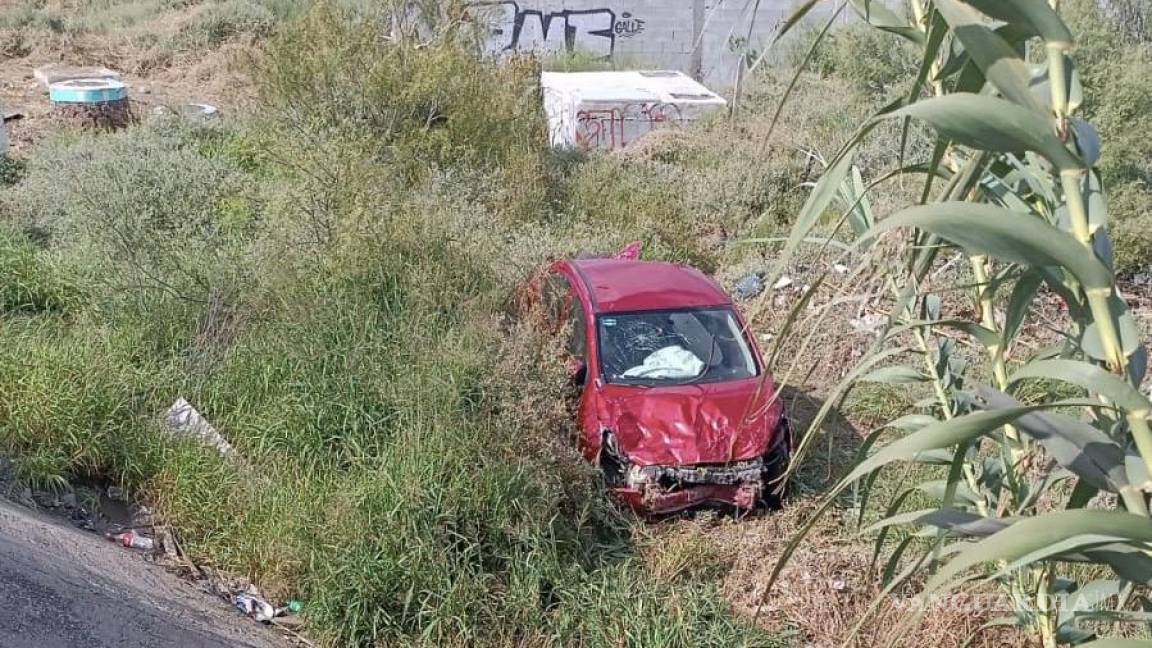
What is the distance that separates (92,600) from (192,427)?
2.04 m

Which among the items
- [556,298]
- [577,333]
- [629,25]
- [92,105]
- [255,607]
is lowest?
[255,607]

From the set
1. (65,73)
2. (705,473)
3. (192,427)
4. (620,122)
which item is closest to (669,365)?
(705,473)

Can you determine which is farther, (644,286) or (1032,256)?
(644,286)

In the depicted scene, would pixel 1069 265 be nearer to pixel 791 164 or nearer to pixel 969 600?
pixel 969 600

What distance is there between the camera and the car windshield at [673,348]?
7172 millimetres

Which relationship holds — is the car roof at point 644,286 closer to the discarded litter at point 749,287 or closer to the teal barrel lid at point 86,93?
the discarded litter at point 749,287

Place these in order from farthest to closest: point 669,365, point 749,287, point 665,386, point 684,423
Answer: point 749,287 → point 669,365 → point 665,386 → point 684,423

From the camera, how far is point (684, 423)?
674 centimetres

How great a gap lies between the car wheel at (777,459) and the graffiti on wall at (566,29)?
59.4 ft

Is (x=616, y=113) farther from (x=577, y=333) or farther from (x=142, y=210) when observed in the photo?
(x=577, y=333)

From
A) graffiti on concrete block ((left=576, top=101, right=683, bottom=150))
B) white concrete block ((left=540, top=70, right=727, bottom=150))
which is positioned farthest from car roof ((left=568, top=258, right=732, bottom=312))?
graffiti on concrete block ((left=576, top=101, right=683, bottom=150))

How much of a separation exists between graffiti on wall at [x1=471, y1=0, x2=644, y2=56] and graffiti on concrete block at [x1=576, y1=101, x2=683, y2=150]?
777 cm

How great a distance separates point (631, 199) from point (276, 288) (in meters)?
6.12

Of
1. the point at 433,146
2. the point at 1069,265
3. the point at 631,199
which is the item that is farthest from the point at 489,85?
the point at 1069,265
